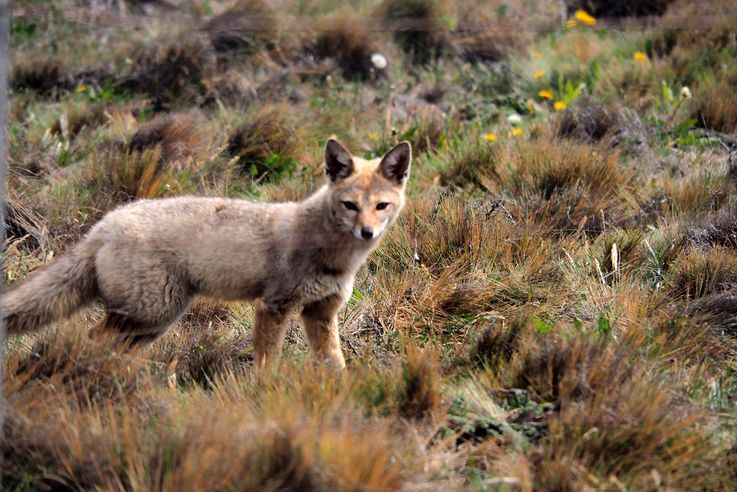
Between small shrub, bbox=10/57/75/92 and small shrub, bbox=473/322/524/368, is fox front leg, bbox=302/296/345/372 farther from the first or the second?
small shrub, bbox=10/57/75/92

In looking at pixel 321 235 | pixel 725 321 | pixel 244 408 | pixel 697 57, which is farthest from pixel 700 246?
pixel 697 57

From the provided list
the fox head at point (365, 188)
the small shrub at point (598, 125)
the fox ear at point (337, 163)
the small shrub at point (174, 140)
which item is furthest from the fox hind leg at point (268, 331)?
the small shrub at point (598, 125)

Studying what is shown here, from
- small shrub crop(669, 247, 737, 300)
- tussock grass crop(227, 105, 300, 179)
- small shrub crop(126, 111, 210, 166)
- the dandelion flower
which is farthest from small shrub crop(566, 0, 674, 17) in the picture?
small shrub crop(669, 247, 737, 300)

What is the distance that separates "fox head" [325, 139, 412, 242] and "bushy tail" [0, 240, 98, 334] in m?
1.53

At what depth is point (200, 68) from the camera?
1000 centimetres

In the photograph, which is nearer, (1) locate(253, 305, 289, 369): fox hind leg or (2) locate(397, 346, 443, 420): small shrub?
(2) locate(397, 346, 443, 420): small shrub

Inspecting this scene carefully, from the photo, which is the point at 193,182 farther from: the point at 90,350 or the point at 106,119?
the point at 90,350

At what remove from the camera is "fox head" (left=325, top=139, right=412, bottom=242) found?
16.6 ft

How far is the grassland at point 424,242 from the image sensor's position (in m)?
3.53

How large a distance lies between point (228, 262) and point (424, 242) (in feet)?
5.86

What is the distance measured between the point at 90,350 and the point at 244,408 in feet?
3.05

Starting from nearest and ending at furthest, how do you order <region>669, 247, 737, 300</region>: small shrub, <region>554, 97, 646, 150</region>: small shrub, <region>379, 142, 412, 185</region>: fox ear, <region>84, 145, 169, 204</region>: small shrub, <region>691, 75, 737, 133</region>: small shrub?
<region>379, 142, 412, 185</region>: fox ear → <region>669, 247, 737, 300</region>: small shrub → <region>84, 145, 169, 204</region>: small shrub → <region>554, 97, 646, 150</region>: small shrub → <region>691, 75, 737, 133</region>: small shrub

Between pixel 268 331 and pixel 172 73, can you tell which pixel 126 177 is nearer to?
pixel 268 331

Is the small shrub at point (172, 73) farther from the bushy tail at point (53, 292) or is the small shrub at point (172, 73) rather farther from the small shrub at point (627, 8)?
the small shrub at point (627, 8)
